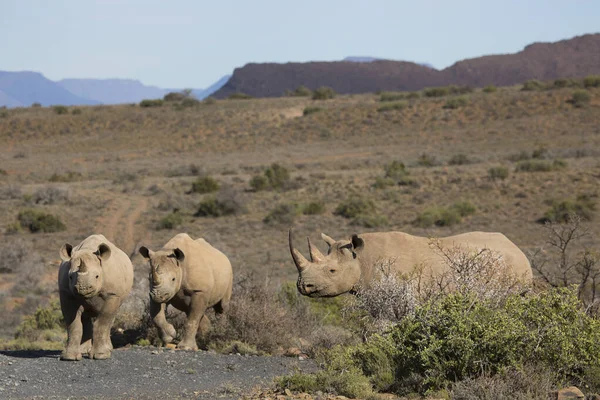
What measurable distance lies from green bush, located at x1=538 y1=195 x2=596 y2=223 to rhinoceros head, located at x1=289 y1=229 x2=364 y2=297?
22321 millimetres

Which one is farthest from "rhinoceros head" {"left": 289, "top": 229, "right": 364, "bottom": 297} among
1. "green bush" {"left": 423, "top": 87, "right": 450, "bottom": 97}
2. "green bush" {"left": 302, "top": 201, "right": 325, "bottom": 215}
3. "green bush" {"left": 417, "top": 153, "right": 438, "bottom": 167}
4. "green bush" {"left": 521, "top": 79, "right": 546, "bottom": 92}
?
"green bush" {"left": 423, "top": 87, "right": 450, "bottom": 97}

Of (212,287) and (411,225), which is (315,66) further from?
(212,287)

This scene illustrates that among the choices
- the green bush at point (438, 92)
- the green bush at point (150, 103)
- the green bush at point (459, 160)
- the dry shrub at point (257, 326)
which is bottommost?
the green bush at point (459, 160)

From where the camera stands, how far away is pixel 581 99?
205 ft

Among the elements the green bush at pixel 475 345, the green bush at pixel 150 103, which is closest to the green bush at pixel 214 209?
the green bush at pixel 475 345

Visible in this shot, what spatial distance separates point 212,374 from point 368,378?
103 inches

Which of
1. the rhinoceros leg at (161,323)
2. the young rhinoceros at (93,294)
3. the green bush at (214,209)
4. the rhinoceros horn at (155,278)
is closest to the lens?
the young rhinoceros at (93,294)

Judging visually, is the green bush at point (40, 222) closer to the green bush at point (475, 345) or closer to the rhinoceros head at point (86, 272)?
the rhinoceros head at point (86, 272)

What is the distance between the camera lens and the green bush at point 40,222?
31.1 metres

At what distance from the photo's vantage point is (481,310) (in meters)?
8.02

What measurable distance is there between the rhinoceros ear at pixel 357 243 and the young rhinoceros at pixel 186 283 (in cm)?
301

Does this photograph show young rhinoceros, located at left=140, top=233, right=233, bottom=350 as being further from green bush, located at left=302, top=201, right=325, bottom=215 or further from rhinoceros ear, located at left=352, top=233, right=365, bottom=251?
green bush, located at left=302, top=201, right=325, bottom=215

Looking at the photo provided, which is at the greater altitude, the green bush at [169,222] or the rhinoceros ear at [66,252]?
the rhinoceros ear at [66,252]

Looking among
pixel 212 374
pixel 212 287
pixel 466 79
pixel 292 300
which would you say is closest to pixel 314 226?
pixel 292 300
